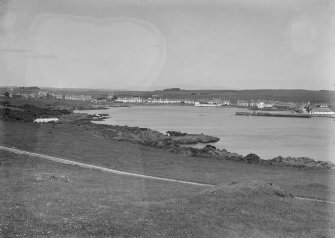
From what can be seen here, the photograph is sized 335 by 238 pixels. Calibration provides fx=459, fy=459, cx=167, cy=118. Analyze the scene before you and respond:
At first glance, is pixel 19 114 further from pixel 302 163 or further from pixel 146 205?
pixel 146 205

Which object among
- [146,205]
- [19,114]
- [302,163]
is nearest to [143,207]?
[146,205]

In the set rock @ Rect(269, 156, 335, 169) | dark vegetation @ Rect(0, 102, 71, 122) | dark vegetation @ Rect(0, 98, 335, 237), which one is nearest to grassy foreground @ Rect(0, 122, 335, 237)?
dark vegetation @ Rect(0, 98, 335, 237)

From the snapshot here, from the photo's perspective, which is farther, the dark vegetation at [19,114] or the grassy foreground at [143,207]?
the dark vegetation at [19,114]

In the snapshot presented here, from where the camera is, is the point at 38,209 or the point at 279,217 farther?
the point at 279,217

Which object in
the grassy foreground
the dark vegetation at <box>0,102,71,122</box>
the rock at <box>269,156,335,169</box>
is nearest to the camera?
the grassy foreground

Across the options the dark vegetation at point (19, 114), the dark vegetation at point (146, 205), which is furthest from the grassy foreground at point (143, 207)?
the dark vegetation at point (19, 114)

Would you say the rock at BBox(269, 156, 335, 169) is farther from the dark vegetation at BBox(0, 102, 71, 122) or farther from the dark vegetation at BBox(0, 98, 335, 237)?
the dark vegetation at BBox(0, 102, 71, 122)

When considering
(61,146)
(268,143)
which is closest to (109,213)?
(61,146)

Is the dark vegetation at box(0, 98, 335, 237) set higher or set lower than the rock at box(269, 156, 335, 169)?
higher

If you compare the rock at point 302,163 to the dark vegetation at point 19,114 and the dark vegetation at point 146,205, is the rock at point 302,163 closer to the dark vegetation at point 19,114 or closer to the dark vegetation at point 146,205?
the dark vegetation at point 146,205

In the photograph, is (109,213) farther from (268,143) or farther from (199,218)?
(268,143)

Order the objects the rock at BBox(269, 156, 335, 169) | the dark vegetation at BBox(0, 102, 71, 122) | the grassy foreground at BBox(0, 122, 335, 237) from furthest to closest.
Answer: the dark vegetation at BBox(0, 102, 71, 122)
the rock at BBox(269, 156, 335, 169)
the grassy foreground at BBox(0, 122, 335, 237)
